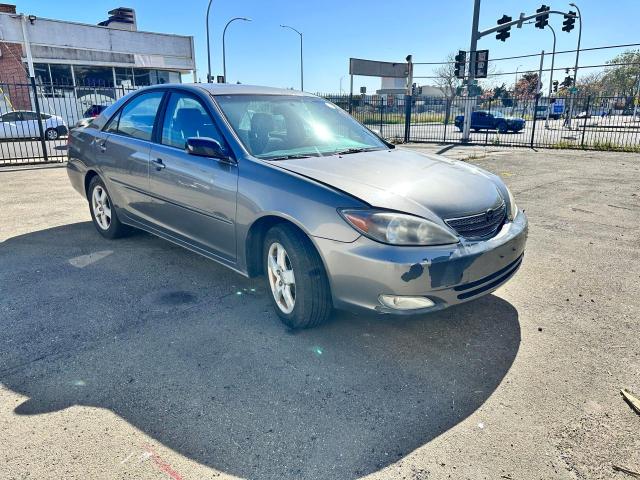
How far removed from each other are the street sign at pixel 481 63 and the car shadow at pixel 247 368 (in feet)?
61.6

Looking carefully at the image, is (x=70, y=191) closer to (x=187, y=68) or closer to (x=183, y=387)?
(x=183, y=387)

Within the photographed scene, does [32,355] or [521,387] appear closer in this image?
[521,387]

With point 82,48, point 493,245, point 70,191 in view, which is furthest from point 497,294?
point 82,48

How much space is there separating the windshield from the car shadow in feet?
4.02

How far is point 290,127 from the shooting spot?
3865mm

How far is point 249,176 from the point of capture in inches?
127

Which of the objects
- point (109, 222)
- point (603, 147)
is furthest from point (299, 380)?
point (603, 147)

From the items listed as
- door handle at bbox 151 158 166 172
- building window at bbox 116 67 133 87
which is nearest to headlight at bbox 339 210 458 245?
door handle at bbox 151 158 166 172

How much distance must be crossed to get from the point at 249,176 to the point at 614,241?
429cm

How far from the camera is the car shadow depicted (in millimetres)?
2201

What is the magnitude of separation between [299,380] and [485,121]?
29.1m

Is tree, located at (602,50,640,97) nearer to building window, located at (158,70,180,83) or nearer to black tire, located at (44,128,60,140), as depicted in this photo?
building window, located at (158,70,180,83)

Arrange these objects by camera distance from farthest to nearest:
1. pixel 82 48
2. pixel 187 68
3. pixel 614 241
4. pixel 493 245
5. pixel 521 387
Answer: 1. pixel 187 68
2. pixel 82 48
3. pixel 614 241
4. pixel 493 245
5. pixel 521 387

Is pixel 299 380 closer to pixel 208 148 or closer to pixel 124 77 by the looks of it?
pixel 208 148
